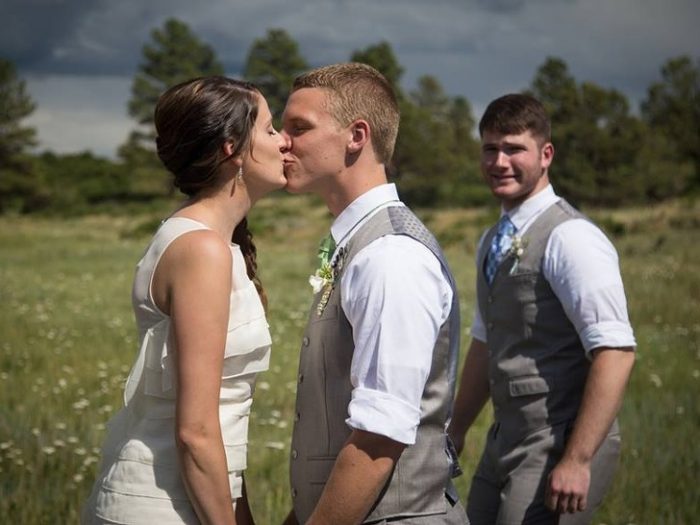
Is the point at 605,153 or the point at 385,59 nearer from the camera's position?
the point at 605,153

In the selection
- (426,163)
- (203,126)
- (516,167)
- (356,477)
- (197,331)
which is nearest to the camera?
(356,477)

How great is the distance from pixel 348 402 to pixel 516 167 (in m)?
2.11

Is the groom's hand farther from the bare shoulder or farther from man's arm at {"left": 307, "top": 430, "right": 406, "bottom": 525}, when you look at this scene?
the bare shoulder

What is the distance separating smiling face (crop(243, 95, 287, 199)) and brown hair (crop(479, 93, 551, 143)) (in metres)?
1.79

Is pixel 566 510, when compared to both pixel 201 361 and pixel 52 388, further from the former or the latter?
pixel 52 388

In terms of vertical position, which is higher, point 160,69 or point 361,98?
point 160,69

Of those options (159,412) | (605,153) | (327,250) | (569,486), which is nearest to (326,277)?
(327,250)

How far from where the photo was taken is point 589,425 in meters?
3.46

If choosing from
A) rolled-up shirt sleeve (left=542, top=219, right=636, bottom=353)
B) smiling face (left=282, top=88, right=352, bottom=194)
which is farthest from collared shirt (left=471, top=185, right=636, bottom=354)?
smiling face (left=282, top=88, right=352, bottom=194)

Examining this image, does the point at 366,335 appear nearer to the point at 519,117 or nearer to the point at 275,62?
the point at 519,117

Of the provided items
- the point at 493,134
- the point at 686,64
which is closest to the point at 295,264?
the point at 493,134

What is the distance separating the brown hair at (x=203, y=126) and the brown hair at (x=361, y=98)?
0.77 feet

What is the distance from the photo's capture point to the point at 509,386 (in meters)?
3.80

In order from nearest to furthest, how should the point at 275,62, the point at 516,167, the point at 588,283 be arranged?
the point at 588,283, the point at 516,167, the point at 275,62
